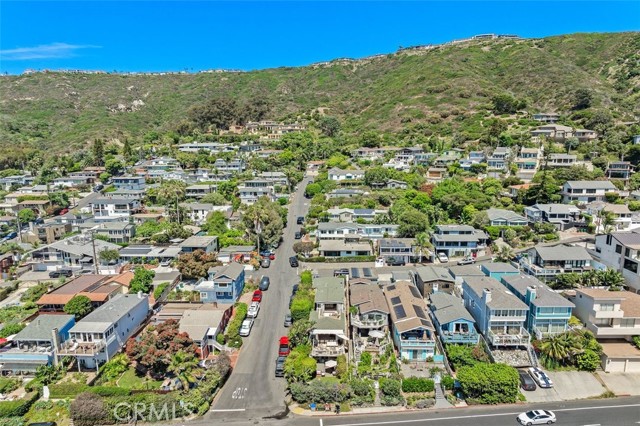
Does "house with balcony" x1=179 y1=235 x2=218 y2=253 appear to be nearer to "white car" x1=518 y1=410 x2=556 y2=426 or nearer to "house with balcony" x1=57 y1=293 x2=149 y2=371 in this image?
"house with balcony" x1=57 y1=293 x2=149 y2=371

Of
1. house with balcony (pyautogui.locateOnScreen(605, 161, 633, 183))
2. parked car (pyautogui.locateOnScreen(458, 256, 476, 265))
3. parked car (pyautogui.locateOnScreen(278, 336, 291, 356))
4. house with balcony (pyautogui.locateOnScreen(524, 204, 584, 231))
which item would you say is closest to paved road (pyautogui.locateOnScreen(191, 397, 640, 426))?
parked car (pyautogui.locateOnScreen(278, 336, 291, 356))

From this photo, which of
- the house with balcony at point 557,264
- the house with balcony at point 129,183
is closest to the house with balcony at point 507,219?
the house with balcony at point 557,264

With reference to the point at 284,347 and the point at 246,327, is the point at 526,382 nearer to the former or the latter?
the point at 284,347

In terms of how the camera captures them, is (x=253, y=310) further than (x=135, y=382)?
Yes

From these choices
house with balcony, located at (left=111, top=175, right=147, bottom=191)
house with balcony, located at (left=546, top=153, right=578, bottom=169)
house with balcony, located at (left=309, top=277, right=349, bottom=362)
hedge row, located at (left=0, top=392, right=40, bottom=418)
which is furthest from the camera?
house with balcony, located at (left=111, top=175, right=147, bottom=191)

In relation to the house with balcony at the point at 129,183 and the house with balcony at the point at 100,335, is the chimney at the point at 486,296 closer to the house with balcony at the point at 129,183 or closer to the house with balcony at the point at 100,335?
the house with balcony at the point at 100,335

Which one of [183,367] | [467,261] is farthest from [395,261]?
[183,367]

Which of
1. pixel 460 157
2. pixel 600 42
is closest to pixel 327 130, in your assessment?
pixel 460 157

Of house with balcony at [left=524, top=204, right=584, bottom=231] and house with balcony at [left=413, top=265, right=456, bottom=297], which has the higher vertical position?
house with balcony at [left=524, top=204, right=584, bottom=231]
